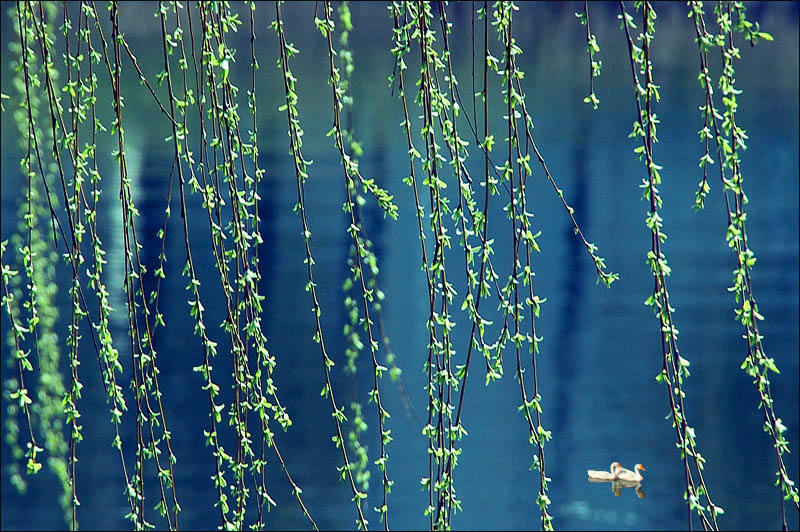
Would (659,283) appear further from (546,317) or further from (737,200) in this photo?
(546,317)

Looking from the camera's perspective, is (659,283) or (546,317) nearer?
(659,283)

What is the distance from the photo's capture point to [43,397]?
174 cm

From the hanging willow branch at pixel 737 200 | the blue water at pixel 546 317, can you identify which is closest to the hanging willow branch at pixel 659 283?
the hanging willow branch at pixel 737 200

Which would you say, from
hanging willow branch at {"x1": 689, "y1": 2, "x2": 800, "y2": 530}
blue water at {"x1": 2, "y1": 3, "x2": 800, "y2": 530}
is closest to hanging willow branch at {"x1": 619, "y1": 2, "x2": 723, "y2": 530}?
hanging willow branch at {"x1": 689, "y1": 2, "x2": 800, "y2": 530}

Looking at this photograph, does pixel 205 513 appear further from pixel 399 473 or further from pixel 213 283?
pixel 213 283

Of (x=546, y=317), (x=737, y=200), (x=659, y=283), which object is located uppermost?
(x=546, y=317)

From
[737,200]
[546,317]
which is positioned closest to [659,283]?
[737,200]

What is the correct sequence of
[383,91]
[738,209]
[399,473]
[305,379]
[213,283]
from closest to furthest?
[738,209], [399,473], [305,379], [213,283], [383,91]

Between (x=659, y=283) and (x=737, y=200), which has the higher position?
(x=737, y=200)

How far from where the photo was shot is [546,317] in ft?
50.1

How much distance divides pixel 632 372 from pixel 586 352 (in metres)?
0.81

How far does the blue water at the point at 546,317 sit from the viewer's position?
35.7 feet

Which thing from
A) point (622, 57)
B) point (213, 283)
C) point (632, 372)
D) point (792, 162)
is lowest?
point (632, 372)

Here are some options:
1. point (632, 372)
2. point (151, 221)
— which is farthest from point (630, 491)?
point (151, 221)
